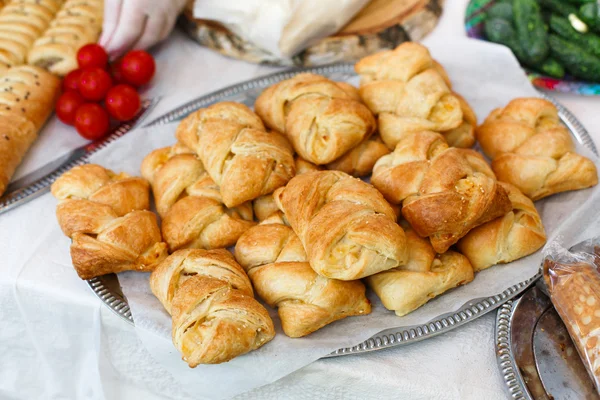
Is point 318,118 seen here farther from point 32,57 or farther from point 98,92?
point 32,57

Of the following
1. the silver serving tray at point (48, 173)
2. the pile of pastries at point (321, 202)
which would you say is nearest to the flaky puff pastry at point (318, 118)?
the pile of pastries at point (321, 202)

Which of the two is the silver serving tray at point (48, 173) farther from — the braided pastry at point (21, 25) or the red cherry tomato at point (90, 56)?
the braided pastry at point (21, 25)

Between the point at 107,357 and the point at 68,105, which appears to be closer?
the point at 107,357

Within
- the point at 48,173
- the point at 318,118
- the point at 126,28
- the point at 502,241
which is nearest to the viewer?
the point at 502,241

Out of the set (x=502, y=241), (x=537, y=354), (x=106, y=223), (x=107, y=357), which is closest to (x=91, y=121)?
(x=106, y=223)

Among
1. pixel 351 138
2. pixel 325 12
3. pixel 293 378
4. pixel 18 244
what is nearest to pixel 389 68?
pixel 351 138
